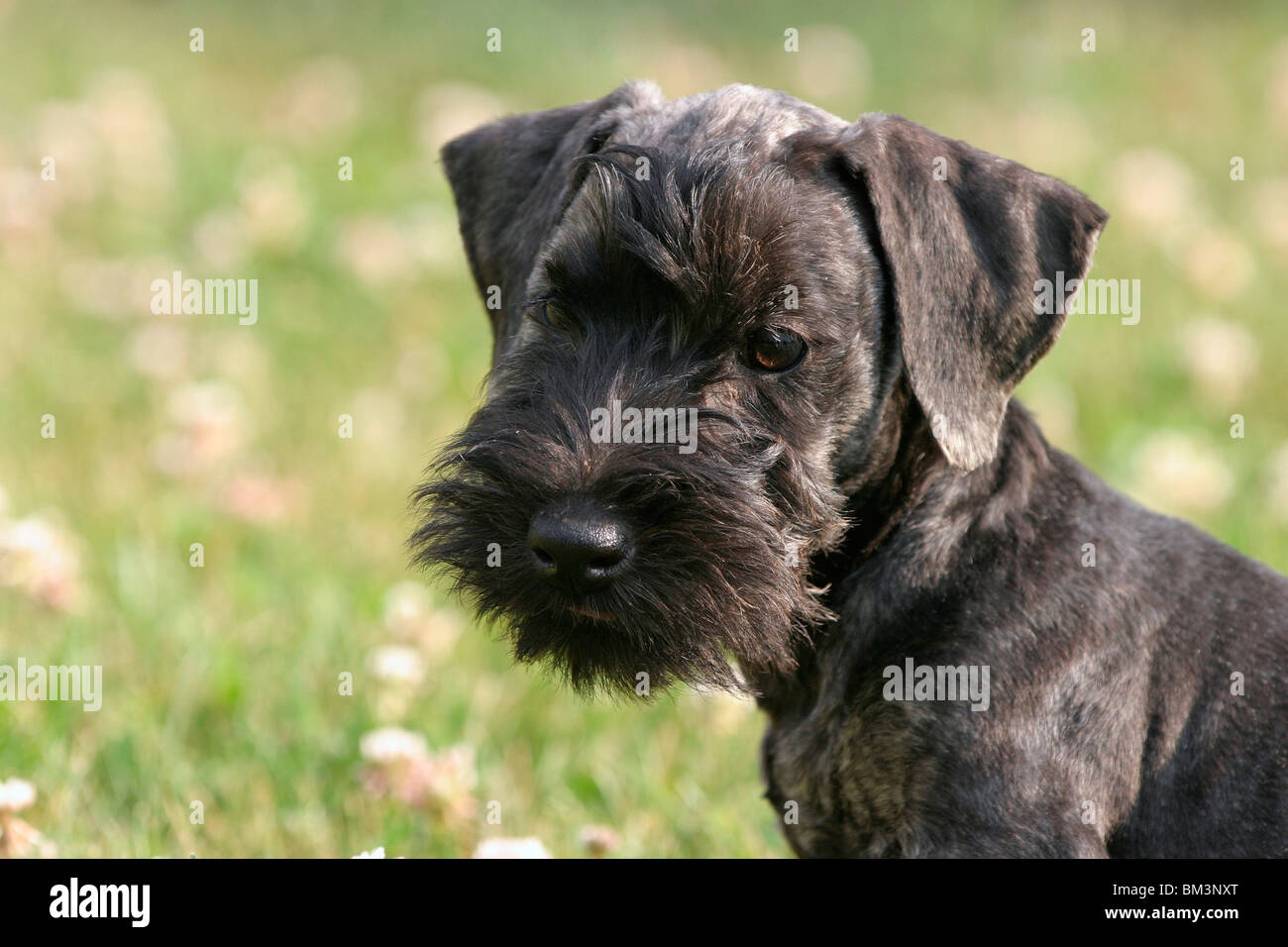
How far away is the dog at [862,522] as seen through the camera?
3207mm

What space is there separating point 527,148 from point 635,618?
Result: 164 cm

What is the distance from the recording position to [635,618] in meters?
3.17

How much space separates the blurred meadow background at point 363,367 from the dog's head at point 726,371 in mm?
789

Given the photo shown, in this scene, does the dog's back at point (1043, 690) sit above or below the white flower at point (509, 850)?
above

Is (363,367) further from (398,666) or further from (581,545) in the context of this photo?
(581,545)

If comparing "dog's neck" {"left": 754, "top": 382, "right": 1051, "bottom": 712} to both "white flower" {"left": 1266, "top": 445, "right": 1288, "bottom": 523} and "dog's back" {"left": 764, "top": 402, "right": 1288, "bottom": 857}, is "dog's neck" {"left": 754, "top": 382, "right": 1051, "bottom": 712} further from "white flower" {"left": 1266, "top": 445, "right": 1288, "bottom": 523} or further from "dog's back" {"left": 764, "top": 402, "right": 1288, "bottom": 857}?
"white flower" {"left": 1266, "top": 445, "right": 1288, "bottom": 523}

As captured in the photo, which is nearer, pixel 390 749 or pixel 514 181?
pixel 390 749

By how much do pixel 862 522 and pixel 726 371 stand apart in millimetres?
526

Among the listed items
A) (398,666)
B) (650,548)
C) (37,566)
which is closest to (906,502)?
(650,548)

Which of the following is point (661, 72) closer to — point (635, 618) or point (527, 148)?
point (527, 148)

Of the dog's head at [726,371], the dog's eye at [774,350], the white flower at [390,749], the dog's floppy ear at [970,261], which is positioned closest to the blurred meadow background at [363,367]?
the white flower at [390,749]

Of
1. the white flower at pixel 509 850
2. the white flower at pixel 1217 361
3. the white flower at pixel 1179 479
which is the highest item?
the white flower at pixel 1217 361

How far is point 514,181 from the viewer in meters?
4.14

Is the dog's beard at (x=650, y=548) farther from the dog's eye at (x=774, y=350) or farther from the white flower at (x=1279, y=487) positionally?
the white flower at (x=1279, y=487)
